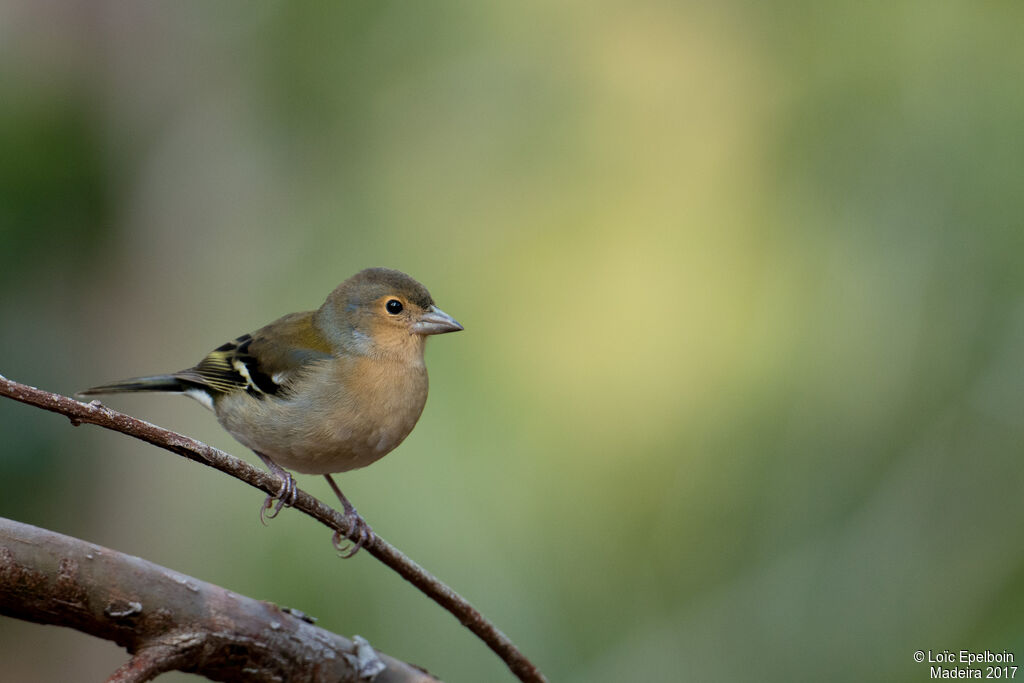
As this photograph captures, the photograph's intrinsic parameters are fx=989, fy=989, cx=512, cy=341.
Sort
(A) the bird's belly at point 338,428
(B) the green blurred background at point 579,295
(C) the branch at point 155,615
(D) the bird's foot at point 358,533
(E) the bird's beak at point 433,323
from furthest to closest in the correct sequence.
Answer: (B) the green blurred background at point 579,295
(E) the bird's beak at point 433,323
(A) the bird's belly at point 338,428
(D) the bird's foot at point 358,533
(C) the branch at point 155,615

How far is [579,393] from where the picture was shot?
5188mm

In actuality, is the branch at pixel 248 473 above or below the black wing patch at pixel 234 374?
below

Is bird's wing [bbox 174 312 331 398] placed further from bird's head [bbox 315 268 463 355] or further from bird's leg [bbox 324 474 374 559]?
bird's leg [bbox 324 474 374 559]

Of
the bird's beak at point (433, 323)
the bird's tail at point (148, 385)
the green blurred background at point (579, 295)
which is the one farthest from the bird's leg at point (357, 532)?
the green blurred background at point (579, 295)

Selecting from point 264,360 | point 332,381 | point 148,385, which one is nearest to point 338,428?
point 332,381

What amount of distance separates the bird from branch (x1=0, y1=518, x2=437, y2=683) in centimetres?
34

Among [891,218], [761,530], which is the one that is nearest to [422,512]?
[761,530]

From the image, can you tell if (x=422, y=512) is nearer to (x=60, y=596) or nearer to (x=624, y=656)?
(x=624, y=656)

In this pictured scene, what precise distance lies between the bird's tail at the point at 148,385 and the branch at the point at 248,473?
1145 millimetres

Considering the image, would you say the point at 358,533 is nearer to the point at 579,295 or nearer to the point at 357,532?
the point at 357,532

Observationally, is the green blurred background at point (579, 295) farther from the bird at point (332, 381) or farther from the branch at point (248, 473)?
the branch at point (248, 473)

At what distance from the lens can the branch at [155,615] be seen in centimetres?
198

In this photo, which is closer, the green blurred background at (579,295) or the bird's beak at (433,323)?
the bird's beak at (433,323)

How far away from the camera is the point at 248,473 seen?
1884 mm
